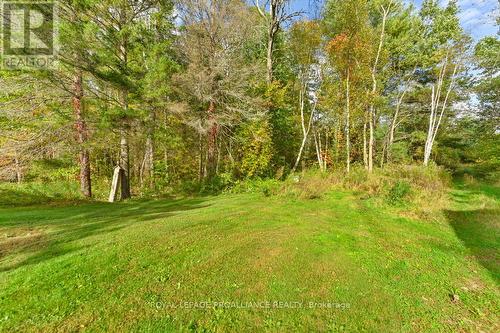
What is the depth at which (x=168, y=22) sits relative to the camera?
39.2ft

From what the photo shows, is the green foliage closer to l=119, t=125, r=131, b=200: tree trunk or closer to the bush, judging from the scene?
l=119, t=125, r=131, b=200: tree trunk

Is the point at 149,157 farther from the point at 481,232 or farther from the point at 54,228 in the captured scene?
the point at 481,232

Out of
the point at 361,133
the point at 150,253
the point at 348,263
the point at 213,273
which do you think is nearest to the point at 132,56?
the point at 150,253

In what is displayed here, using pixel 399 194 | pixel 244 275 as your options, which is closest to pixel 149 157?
pixel 244 275

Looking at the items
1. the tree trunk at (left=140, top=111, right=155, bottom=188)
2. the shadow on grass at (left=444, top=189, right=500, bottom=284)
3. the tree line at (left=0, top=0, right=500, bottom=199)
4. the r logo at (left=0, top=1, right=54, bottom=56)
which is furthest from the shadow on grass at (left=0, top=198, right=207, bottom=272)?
the shadow on grass at (left=444, top=189, right=500, bottom=284)

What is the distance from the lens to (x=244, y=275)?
331cm

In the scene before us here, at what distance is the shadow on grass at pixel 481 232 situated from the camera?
4234mm

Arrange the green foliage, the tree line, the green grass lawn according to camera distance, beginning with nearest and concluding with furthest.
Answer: the green grass lawn
the tree line
the green foliage

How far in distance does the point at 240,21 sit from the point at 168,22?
12.2 ft

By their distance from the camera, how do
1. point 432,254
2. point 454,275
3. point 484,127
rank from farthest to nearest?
point 484,127 < point 432,254 < point 454,275

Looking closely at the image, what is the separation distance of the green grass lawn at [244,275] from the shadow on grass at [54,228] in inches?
0.9

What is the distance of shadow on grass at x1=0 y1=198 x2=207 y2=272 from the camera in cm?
385

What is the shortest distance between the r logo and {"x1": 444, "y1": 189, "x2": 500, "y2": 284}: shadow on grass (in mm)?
12127

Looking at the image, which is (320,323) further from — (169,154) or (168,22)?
(169,154)
